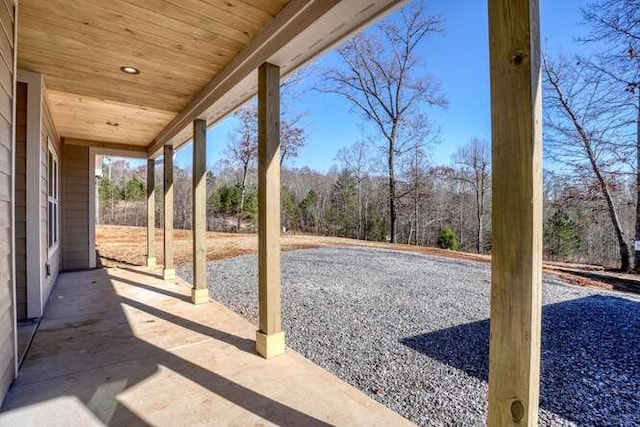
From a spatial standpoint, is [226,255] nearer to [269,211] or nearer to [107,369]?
[107,369]

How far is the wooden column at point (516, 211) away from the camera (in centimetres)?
104

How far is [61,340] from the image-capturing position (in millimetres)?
2795

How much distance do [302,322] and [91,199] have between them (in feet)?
17.4

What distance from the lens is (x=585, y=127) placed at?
1008 centimetres

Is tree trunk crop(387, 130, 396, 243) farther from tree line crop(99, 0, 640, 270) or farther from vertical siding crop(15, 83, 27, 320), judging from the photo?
vertical siding crop(15, 83, 27, 320)

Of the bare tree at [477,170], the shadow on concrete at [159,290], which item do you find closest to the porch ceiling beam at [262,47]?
the shadow on concrete at [159,290]

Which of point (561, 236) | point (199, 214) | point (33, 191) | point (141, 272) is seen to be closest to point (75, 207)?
point (141, 272)

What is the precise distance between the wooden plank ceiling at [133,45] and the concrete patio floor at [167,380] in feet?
7.89

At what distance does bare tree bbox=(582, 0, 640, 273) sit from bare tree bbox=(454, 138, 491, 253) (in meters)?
8.98

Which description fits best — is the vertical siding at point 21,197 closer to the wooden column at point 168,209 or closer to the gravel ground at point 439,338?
the wooden column at point 168,209

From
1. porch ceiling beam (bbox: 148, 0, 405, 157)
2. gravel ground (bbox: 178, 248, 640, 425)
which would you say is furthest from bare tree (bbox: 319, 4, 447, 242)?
porch ceiling beam (bbox: 148, 0, 405, 157)

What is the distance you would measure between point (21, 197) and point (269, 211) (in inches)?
107

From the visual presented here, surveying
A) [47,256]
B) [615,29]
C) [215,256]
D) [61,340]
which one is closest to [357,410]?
[61,340]

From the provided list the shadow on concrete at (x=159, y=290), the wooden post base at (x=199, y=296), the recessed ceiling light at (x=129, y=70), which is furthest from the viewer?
the shadow on concrete at (x=159, y=290)
